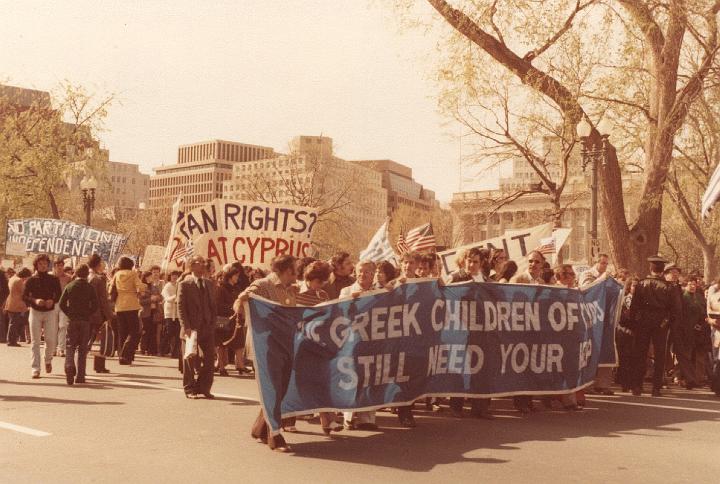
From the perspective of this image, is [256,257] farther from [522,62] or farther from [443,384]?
[443,384]

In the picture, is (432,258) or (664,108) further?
A: (664,108)

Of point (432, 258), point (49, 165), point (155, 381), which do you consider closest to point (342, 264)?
point (432, 258)

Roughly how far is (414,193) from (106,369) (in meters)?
179

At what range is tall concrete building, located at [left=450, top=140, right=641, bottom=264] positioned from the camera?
36938mm

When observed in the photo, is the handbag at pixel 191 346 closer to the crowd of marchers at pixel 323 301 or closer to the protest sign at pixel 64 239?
the crowd of marchers at pixel 323 301

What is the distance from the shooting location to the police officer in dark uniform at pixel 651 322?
12898 mm

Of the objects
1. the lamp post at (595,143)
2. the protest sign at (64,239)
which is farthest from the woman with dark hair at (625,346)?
the protest sign at (64,239)

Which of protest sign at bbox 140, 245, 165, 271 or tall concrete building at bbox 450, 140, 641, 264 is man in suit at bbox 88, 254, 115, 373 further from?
protest sign at bbox 140, 245, 165, 271

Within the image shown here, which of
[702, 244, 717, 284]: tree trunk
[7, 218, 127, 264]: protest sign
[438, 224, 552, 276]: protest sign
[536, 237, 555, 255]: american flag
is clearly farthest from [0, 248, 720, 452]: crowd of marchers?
[702, 244, 717, 284]: tree trunk

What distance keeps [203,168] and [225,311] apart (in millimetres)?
157285

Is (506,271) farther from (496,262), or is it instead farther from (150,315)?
(150,315)

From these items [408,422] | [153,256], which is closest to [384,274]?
[408,422]

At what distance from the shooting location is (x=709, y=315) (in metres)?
13.5

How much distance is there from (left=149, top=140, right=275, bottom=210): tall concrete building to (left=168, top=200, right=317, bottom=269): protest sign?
481 feet
